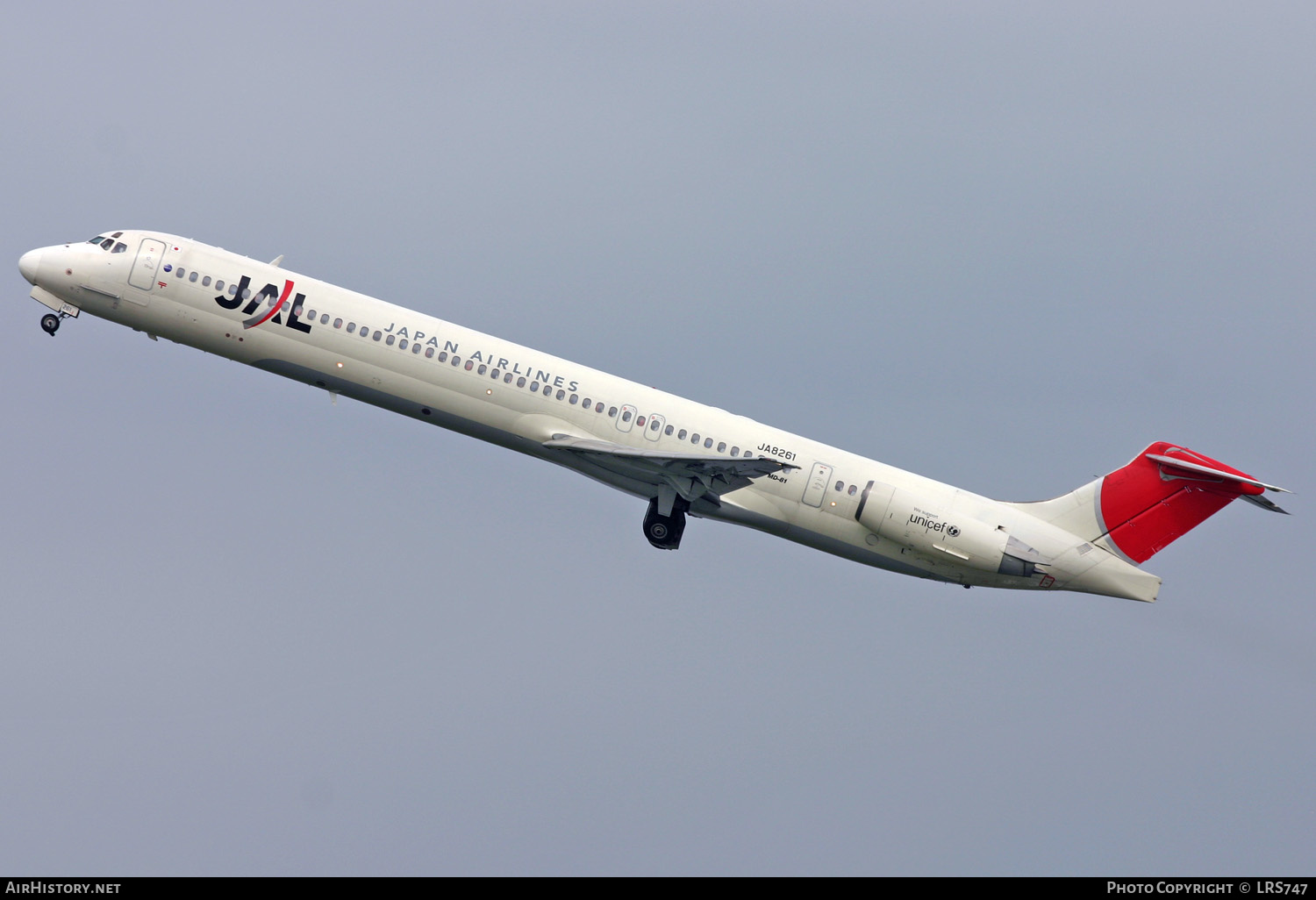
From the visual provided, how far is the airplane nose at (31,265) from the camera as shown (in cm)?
4875

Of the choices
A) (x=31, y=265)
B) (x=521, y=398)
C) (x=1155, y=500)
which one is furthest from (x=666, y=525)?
(x=31, y=265)

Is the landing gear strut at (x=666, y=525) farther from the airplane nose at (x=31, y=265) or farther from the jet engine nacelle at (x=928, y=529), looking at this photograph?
the airplane nose at (x=31, y=265)

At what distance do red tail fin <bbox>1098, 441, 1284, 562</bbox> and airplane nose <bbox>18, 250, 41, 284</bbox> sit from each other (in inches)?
1315

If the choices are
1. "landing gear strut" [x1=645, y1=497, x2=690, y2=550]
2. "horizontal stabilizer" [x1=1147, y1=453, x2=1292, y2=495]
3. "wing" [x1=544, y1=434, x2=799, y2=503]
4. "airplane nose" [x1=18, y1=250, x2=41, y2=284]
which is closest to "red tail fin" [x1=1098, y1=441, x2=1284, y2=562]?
"horizontal stabilizer" [x1=1147, y1=453, x2=1292, y2=495]

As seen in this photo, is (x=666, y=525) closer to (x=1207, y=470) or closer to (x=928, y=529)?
(x=928, y=529)

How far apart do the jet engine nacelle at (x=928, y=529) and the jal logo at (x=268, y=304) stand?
17.8 m

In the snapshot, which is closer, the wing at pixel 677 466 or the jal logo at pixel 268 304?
the wing at pixel 677 466

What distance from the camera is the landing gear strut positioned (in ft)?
161

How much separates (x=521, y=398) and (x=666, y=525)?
602 cm

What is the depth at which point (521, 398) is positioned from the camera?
156 ft

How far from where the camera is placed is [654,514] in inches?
1941

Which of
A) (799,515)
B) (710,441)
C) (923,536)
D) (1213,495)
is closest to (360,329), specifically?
(710,441)

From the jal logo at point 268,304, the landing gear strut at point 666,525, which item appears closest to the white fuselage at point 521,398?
the jal logo at point 268,304
